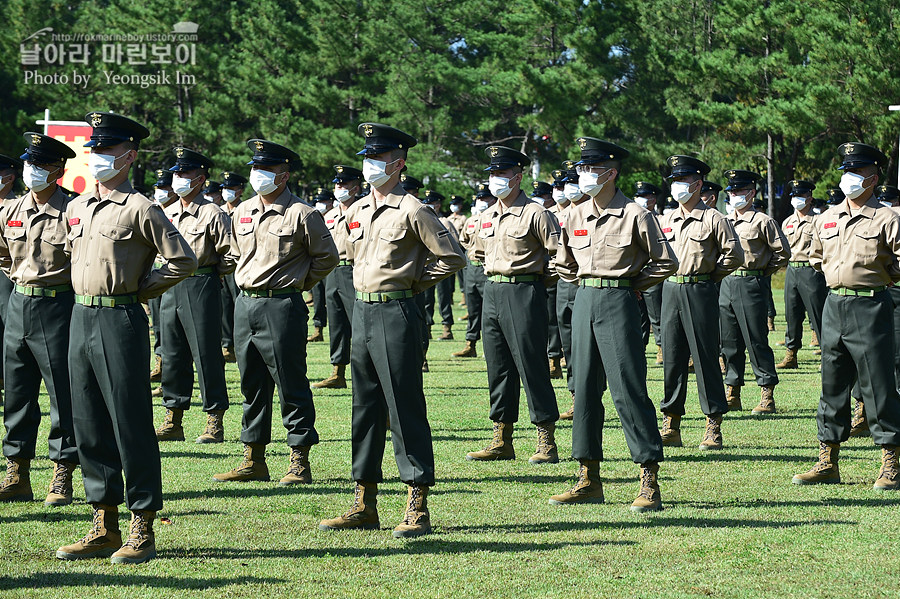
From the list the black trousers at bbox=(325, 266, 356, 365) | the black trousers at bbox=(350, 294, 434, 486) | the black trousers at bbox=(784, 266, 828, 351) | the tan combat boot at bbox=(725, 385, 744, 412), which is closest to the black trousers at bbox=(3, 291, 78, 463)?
the black trousers at bbox=(350, 294, 434, 486)

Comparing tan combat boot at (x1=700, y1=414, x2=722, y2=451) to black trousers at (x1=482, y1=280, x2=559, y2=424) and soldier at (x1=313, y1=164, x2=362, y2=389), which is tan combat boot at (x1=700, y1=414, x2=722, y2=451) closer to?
black trousers at (x1=482, y1=280, x2=559, y2=424)

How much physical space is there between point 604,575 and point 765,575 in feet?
2.85

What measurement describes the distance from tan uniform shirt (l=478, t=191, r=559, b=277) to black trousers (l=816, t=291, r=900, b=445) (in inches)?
93.3

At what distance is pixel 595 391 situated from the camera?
7938mm

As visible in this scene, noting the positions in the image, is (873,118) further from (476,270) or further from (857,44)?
(476,270)

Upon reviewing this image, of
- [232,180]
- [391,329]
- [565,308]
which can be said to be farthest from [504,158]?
[232,180]

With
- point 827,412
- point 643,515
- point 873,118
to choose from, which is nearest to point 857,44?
point 873,118

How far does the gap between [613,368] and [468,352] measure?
10702 millimetres

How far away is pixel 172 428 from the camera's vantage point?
A: 1065cm

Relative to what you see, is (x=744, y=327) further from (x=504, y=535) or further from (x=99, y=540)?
(x=99, y=540)

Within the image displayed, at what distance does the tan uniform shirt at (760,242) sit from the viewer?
12828 millimetres

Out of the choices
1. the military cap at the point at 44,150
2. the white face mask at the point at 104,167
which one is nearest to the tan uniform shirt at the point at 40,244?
the military cap at the point at 44,150

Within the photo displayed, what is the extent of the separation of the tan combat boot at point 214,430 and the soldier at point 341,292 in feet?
11.9

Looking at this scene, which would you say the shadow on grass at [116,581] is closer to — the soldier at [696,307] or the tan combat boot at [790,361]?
the soldier at [696,307]
